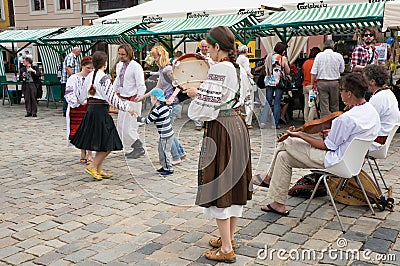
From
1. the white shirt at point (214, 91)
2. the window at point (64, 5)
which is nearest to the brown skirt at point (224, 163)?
the white shirt at point (214, 91)

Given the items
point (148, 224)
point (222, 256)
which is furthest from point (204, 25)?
point (222, 256)

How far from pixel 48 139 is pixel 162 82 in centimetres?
354

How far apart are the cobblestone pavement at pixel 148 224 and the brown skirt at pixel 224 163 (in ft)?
1.79

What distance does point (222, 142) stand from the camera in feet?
11.0

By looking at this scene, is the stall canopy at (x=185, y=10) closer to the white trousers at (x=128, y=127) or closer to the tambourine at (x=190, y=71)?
the white trousers at (x=128, y=127)

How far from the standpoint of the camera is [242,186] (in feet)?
11.3

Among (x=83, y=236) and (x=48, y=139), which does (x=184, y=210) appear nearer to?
(x=83, y=236)

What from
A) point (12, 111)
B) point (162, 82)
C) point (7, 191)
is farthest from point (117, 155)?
point (12, 111)

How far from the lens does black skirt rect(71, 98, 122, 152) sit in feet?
19.1

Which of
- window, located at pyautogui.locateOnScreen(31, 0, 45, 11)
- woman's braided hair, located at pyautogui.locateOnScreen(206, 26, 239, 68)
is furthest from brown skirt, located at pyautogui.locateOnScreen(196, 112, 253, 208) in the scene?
window, located at pyautogui.locateOnScreen(31, 0, 45, 11)

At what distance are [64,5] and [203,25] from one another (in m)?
20.6

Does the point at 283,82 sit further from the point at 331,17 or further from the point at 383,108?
the point at 383,108

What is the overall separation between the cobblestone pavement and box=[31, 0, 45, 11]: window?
84.6ft

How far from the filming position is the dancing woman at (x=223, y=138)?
3.25 metres
